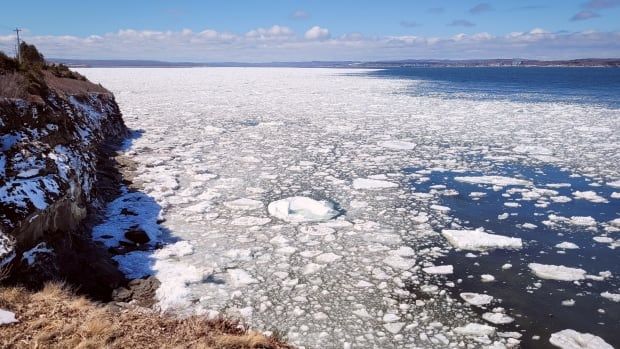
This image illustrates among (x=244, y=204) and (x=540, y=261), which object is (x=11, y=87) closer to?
(x=244, y=204)

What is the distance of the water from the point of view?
178 inches

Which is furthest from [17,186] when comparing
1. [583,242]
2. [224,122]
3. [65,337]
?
[224,122]

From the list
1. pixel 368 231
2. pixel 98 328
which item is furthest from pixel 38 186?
pixel 368 231

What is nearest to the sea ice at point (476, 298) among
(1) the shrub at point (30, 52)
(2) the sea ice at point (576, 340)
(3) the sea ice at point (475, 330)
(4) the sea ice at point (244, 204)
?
(3) the sea ice at point (475, 330)

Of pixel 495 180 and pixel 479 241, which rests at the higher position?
pixel 495 180

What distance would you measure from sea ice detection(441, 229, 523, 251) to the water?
0.14m

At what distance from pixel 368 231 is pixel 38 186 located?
4469 millimetres

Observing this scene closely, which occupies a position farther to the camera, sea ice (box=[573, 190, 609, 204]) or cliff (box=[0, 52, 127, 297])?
sea ice (box=[573, 190, 609, 204])

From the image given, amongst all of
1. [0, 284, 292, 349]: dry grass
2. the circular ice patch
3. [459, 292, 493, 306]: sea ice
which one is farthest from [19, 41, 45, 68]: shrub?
[459, 292, 493, 306]: sea ice

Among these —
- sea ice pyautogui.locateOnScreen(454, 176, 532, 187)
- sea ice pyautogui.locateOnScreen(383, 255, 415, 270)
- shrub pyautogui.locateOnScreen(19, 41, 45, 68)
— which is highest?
shrub pyautogui.locateOnScreen(19, 41, 45, 68)

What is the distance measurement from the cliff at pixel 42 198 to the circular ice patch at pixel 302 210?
2792 mm

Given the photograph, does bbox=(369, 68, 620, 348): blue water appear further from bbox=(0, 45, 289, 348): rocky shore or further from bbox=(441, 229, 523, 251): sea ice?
bbox=(0, 45, 289, 348): rocky shore

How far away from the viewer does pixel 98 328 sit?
3.47 meters

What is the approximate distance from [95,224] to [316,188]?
397 cm
